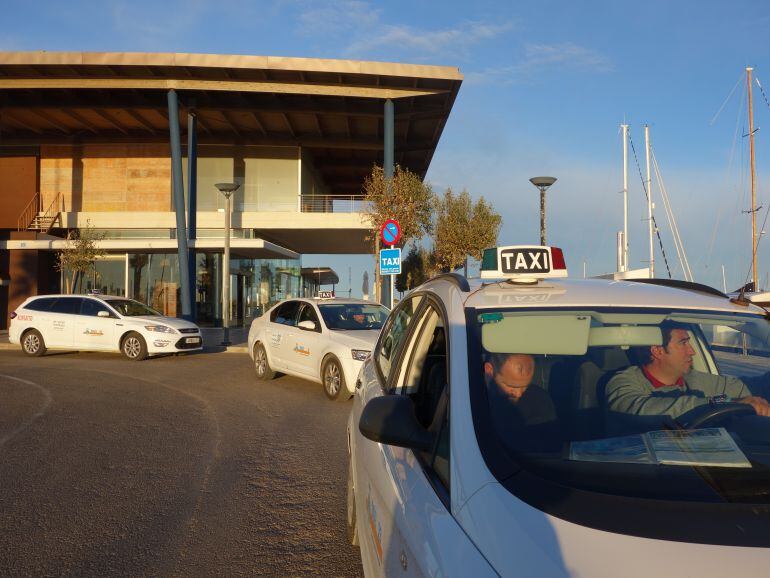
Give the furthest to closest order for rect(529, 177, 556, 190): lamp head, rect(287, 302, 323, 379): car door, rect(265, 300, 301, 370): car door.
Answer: rect(529, 177, 556, 190): lamp head
rect(265, 300, 301, 370): car door
rect(287, 302, 323, 379): car door

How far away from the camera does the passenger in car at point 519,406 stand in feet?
6.97

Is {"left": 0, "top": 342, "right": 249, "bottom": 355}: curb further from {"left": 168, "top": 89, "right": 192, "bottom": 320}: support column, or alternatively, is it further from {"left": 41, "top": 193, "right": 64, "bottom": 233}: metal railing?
{"left": 41, "top": 193, "right": 64, "bottom": 233}: metal railing

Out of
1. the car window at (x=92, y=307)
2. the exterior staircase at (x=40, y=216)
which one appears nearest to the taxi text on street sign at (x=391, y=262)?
the car window at (x=92, y=307)

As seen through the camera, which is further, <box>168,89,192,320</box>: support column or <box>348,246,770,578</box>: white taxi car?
<box>168,89,192,320</box>: support column

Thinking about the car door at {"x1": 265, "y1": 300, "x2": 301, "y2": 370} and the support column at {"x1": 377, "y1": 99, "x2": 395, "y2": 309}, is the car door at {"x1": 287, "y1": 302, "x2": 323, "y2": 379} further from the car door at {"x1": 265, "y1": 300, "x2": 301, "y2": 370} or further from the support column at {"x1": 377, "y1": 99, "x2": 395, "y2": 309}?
the support column at {"x1": 377, "y1": 99, "x2": 395, "y2": 309}

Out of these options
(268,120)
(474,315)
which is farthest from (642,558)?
(268,120)

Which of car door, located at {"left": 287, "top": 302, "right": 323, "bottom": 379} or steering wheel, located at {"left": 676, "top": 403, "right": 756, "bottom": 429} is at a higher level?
steering wheel, located at {"left": 676, "top": 403, "right": 756, "bottom": 429}

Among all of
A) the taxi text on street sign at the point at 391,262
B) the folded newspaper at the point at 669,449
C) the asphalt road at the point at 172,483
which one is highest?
the taxi text on street sign at the point at 391,262

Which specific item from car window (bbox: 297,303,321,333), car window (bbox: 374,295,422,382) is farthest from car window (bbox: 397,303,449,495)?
car window (bbox: 297,303,321,333)

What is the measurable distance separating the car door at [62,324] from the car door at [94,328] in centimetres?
14

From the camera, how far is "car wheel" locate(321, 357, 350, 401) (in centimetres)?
961

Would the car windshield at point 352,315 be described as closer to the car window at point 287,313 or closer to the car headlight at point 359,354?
the car window at point 287,313

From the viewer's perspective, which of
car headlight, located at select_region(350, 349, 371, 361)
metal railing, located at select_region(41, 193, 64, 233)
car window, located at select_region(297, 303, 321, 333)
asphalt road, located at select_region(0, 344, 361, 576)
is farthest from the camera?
metal railing, located at select_region(41, 193, 64, 233)

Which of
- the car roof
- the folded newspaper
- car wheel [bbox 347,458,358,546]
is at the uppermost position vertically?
the car roof
